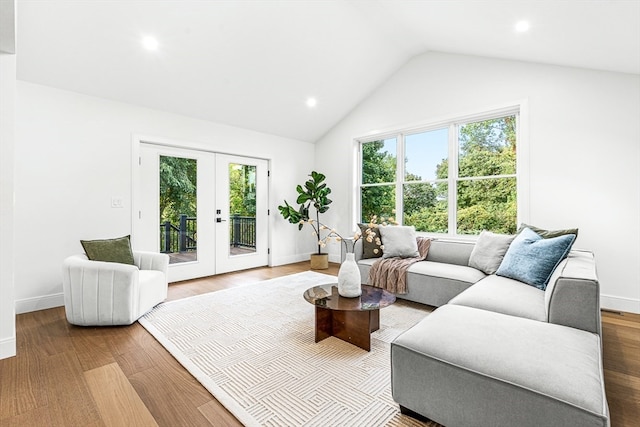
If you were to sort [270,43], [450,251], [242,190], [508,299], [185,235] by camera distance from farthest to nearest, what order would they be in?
[242,190] → [185,235] → [270,43] → [450,251] → [508,299]

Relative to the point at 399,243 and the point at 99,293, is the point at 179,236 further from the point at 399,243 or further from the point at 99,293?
the point at 399,243

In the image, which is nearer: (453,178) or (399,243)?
(399,243)

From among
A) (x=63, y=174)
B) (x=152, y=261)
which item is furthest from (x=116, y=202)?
(x=152, y=261)

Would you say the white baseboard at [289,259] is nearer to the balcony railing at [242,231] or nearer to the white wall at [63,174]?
the balcony railing at [242,231]

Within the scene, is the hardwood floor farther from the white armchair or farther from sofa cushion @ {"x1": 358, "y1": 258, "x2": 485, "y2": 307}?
sofa cushion @ {"x1": 358, "y1": 258, "x2": 485, "y2": 307}

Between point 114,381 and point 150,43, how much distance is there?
3.16 metres

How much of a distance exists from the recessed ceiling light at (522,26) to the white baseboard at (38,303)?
18.2ft

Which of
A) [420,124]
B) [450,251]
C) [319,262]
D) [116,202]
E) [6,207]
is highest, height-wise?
[420,124]

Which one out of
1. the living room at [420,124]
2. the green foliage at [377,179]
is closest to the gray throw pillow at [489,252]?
the living room at [420,124]

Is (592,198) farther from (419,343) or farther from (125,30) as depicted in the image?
(125,30)

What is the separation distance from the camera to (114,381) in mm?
1834

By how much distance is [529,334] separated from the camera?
4.89 ft

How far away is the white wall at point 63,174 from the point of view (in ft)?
10.0

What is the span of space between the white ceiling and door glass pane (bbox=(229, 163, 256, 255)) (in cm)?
85
